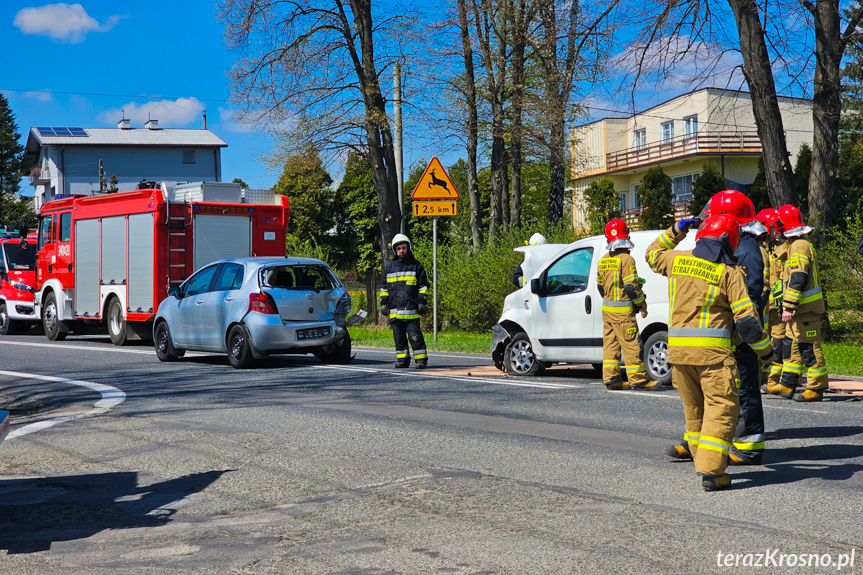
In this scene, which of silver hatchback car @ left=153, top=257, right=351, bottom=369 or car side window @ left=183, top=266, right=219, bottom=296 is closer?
silver hatchback car @ left=153, top=257, right=351, bottom=369

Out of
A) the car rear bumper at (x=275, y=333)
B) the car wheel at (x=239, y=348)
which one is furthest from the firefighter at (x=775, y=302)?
the car wheel at (x=239, y=348)

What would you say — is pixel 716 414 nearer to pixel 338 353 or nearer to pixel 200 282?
pixel 338 353

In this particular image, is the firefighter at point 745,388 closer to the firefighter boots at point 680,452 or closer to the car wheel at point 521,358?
the firefighter boots at point 680,452

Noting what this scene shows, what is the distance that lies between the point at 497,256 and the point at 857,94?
1746 inches

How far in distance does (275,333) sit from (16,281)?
46.6ft

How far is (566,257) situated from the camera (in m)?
12.2

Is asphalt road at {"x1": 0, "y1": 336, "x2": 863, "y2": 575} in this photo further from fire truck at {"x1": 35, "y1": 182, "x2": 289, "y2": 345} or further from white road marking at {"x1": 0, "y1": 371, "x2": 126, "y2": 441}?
fire truck at {"x1": 35, "y1": 182, "x2": 289, "y2": 345}

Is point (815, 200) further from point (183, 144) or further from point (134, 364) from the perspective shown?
point (183, 144)

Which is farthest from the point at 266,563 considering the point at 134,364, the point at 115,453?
the point at 134,364

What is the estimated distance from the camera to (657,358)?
36.2 ft

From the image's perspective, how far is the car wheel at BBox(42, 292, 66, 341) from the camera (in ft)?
72.2

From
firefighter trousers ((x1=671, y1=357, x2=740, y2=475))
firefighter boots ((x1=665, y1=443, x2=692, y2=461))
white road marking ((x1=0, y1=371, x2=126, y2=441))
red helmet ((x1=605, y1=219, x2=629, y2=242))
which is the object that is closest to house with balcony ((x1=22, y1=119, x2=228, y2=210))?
white road marking ((x1=0, y1=371, x2=126, y2=441))

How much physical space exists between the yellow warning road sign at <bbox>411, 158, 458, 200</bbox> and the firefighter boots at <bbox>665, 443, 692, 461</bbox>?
11.3 metres

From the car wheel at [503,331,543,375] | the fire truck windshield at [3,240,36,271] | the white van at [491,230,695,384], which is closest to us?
the white van at [491,230,695,384]
